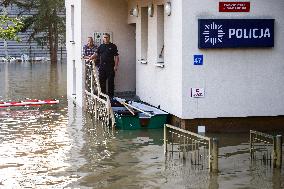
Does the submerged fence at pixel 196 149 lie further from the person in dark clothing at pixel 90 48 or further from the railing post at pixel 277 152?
the person in dark clothing at pixel 90 48

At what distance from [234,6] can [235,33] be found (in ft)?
2.07

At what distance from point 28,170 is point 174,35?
5.91 metres

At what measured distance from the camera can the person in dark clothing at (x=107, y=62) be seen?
19.4m

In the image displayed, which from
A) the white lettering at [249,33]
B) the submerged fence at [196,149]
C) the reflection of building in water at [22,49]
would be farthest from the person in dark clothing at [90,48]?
the reflection of building in water at [22,49]

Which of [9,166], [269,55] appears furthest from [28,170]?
[269,55]

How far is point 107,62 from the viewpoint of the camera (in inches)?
768

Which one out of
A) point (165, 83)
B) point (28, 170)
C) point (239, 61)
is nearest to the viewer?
point (28, 170)

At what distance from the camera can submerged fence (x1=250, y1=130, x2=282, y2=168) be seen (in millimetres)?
11172

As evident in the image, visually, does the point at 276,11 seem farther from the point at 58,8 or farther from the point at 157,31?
the point at 58,8

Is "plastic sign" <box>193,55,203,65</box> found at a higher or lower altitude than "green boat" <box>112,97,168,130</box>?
higher

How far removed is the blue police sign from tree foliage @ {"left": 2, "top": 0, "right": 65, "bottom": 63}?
3752 centimetres

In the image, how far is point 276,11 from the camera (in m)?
15.6

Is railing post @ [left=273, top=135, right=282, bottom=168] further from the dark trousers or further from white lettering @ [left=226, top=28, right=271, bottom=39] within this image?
the dark trousers

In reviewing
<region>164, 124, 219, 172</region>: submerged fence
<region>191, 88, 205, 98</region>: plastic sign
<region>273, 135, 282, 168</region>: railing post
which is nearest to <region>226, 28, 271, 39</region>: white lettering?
<region>191, 88, 205, 98</region>: plastic sign
